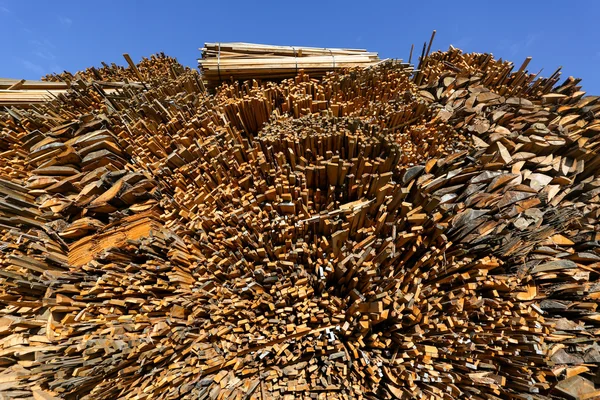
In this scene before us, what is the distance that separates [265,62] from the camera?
4.10 m

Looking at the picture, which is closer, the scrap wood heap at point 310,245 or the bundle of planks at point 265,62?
the scrap wood heap at point 310,245

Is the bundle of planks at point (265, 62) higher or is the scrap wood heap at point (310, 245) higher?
the bundle of planks at point (265, 62)

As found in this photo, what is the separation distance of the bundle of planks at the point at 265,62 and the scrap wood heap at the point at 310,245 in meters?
0.29

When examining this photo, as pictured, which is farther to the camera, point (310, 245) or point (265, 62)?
point (265, 62)

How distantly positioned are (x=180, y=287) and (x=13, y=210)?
2.46m

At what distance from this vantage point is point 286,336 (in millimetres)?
2518

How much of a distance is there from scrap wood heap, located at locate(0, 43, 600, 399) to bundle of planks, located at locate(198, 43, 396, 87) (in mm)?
295

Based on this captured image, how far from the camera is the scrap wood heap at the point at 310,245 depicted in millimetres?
2445

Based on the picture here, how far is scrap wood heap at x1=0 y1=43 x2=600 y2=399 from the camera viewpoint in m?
2.45

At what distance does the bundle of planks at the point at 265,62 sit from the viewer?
4016 millimetres

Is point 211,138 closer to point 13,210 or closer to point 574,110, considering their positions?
point 13,210

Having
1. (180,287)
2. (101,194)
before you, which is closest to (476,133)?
(180,287)

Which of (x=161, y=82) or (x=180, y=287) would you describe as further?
(x=161, y=82)

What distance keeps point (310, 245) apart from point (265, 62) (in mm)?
2822
